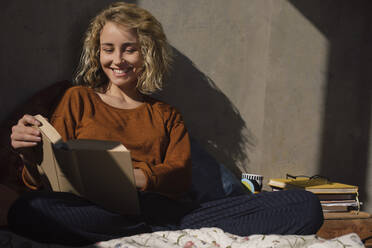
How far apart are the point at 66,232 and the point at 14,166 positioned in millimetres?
606

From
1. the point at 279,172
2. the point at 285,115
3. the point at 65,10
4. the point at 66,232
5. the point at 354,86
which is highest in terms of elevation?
the point at 65,10

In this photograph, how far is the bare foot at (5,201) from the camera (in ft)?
4.54

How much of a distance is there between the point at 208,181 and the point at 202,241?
0.79m

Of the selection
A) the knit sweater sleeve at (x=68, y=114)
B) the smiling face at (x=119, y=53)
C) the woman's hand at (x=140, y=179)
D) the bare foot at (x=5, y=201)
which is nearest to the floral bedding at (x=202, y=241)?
the bare foot at (x=5, y=201)

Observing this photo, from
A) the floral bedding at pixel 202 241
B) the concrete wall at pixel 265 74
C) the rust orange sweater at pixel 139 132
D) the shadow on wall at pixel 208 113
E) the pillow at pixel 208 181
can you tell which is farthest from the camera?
the shadow on wall at pixel 208 113

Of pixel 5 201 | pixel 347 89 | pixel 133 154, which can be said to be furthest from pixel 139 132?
pixel 347 89

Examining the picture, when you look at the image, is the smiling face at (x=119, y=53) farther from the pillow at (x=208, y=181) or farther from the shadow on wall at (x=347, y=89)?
the shadow on wall at (x=347, y=89)

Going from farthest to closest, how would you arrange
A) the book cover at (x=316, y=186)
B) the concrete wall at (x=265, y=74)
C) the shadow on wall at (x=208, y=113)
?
the shadow on wall at (x=208, y=113)
the book cover at (x=316, y=186)
the concrete wall at (x=265, y=74)

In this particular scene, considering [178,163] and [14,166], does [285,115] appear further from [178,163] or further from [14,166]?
[14,166]

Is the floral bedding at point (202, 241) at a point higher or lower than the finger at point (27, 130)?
lower

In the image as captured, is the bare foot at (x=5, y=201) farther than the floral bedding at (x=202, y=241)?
Yes

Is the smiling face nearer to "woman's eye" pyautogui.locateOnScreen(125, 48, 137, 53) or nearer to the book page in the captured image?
"woman's eye" pyautogui.locateOnScreen(125, 48, 137, 53)

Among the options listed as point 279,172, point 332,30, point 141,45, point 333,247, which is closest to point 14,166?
point 141,45

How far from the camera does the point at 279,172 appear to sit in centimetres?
271
